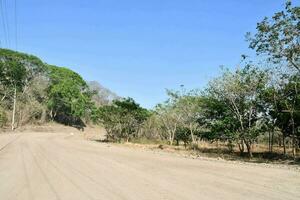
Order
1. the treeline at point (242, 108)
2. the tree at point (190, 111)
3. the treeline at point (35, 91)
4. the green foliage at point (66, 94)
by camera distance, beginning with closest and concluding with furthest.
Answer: the treeline at point (242, 108), the tree at point (190, 111), the treeline at point (35, 91), the green foliage at point (66, 94)

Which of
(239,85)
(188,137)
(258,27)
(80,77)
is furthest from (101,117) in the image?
(80,77)

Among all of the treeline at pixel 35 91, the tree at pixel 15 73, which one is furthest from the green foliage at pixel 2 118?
the tree at pixel 15 73

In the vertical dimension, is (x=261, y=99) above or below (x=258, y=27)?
below

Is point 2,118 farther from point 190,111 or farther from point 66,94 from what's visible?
point 190,111

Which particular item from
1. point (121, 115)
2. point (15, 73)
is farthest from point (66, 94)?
point (121, 115)

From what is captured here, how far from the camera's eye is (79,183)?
10.9 metres

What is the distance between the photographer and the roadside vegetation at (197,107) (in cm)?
2611

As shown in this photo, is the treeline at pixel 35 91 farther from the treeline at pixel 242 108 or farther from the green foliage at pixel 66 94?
the treeline at pixel 242 108

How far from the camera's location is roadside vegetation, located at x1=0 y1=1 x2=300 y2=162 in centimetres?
2611

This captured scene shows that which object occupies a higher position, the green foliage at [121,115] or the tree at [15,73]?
the tree at [15,73]

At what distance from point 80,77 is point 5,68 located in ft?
53.0

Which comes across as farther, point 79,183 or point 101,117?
point 101,117

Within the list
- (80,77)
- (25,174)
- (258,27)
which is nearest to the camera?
(25,174)

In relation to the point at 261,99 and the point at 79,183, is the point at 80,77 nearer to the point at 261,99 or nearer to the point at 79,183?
the point at 261,99
